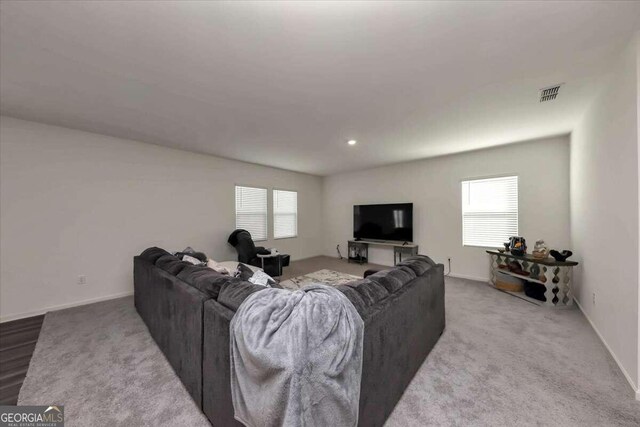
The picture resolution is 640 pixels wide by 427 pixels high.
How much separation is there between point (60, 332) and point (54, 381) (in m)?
1.09

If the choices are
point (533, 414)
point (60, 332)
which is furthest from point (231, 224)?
point (533, 414)

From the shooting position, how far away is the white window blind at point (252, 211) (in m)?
5.35

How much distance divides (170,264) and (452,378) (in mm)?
2635

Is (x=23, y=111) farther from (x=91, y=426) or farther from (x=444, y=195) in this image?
(x=444, y=195)

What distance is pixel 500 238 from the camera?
4348 millimetres

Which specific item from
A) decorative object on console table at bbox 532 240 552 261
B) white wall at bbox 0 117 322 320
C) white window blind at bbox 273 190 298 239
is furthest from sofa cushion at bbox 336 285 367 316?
white window blind at bbox 273 190 298 239

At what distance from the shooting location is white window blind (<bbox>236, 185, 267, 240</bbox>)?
535 centimetres

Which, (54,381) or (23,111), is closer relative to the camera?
(54,381)

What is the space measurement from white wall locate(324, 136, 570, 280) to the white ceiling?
0.78 m

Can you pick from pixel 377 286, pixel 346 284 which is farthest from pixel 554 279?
pixel 346 284

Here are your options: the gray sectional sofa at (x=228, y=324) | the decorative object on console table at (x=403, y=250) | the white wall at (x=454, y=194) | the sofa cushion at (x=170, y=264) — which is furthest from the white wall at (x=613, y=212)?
the sofa cushion at (x=170, y=264)

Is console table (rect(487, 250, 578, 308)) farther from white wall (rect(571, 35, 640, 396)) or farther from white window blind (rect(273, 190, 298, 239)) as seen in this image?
white window blind (rect(273, 190, 298, 239))

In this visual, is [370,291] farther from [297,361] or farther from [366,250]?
[366,250]

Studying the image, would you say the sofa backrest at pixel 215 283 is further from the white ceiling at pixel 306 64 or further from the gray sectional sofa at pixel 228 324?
the white ceiling at pixel 306 64
